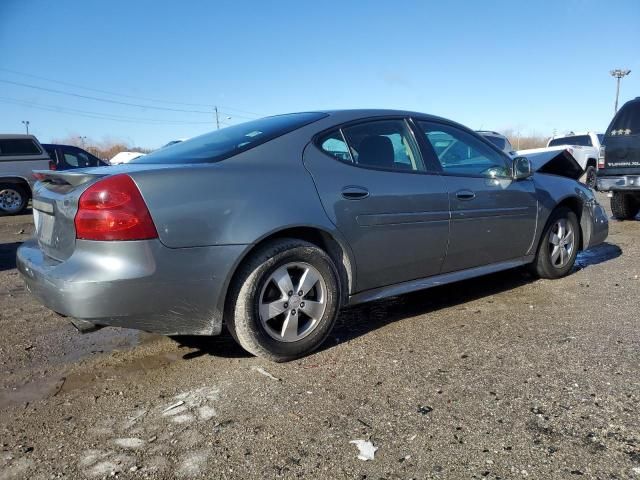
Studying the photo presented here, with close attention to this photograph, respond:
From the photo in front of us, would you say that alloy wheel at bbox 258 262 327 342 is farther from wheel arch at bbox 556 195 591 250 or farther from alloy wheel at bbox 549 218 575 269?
wheel arch at bbox 556 195 591 250

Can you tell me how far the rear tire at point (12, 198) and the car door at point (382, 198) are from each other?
11.6 meters

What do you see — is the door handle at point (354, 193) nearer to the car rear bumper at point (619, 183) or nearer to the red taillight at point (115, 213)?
the red taillight at point (115, 213)

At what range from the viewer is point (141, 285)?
253 cm

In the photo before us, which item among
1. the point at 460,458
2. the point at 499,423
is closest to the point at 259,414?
the point at 460,458

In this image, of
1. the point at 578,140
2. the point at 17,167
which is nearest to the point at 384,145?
the point at 17,167

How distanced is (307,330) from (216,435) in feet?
3.18

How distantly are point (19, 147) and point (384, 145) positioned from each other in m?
11.9

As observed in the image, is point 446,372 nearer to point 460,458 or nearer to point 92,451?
point 460,458

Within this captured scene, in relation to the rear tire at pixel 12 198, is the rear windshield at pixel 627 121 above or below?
above

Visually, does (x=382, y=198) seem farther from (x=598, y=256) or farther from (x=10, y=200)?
(x=10, y=200)

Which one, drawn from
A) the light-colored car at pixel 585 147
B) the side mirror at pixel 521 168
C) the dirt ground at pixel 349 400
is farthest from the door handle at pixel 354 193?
the light-colored car at pixel 585 147

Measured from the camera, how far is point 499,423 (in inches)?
89.5

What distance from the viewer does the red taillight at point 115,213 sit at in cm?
249

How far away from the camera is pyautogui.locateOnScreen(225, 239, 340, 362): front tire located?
9.29ft
